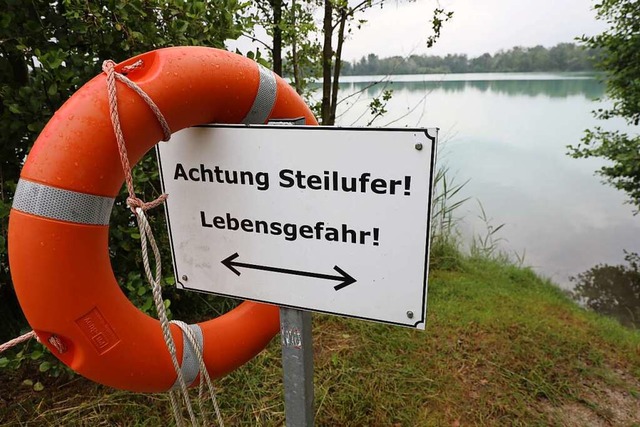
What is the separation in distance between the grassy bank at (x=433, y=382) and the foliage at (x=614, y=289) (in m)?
2.07

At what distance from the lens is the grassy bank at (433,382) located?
1.83m

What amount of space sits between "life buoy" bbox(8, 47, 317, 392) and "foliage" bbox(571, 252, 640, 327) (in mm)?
4434

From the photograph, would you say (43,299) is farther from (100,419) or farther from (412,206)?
(100,419)

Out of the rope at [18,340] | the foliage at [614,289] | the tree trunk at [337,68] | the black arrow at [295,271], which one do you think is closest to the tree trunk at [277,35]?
the tree trunk at [337,68]

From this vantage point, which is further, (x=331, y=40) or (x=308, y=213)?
(x=331, y=40)

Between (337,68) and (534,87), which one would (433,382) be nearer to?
(337,68)

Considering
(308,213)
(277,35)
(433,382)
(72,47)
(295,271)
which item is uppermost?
(277,35)

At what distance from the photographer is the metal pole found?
1.11 meters

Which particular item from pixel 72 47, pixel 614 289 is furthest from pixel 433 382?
pixel 614 289

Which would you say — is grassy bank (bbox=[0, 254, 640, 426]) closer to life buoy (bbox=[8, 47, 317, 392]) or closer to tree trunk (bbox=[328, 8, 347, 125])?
life buoy (bbox=[8, 47, 317, 392])

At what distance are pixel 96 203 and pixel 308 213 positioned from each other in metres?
0.45

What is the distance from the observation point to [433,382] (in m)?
2.05

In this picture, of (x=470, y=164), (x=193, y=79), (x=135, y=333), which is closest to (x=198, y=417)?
(x=135, y=333)

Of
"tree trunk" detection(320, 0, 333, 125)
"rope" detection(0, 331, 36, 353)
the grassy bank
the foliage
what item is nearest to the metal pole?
"rope" detection(0, 331, 36, 353)
